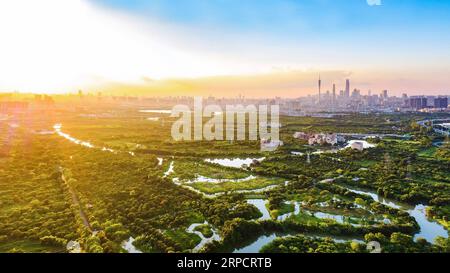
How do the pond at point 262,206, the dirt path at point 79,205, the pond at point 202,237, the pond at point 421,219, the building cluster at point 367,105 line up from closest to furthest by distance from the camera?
the pond at point 202,237, the pond at point 421,219, the dirt path at point 79,205, the pond at point 262,206, the building cluster at point 367,105

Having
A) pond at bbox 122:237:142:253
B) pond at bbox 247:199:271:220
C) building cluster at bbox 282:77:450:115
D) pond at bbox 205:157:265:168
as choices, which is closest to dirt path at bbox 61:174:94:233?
pond at bbox 122:237:142:253

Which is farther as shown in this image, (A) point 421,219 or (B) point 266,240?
(A) point 421,219

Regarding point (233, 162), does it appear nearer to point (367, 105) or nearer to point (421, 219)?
point (421, 219)

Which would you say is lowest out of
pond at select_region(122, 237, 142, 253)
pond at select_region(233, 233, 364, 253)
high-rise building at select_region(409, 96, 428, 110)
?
pond at select_region(233, 233, 364, 253)

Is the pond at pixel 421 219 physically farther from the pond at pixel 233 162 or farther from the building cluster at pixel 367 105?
the building cluster at pixel 367 105

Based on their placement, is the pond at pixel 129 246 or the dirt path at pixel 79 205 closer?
the pond at pixel 129 246

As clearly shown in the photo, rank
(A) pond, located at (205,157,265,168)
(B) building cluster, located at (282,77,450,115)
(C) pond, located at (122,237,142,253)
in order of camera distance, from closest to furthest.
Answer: (C) pond, located at (122,237,142,253) → (A) pond, located at (205,157,265,168) → (B) building cluster, located at (282,77,450,115)

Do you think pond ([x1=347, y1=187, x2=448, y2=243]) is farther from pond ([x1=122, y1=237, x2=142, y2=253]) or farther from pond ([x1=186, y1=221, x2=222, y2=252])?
pond ([x1=122, y1=237, x2=142, y2=253])

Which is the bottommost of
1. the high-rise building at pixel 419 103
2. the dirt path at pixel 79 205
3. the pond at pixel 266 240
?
the pond at pixel 266 240

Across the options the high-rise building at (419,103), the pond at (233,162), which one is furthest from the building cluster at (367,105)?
Result: the pond at (233,162)

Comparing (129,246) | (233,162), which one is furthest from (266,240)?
(233,162)
